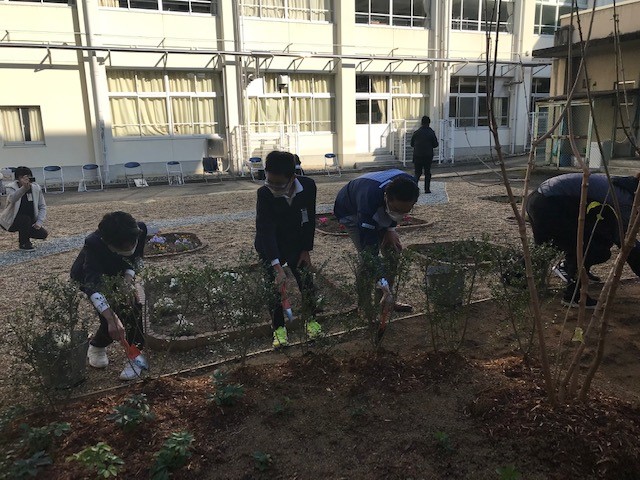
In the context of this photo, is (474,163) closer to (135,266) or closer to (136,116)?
(136,116)

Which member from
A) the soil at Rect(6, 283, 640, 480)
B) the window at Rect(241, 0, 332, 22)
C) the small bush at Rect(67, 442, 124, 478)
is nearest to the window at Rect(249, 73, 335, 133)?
the window at Rect(241, 0, 332, 22)

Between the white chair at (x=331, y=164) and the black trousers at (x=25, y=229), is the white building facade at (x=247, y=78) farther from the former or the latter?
the black trousers at (x=25, y=229)

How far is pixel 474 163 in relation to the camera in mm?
21234

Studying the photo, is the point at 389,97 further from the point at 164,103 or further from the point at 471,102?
the point at 164,103

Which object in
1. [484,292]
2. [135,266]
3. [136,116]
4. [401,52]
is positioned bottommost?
[484,292]

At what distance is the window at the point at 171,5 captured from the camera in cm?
1641

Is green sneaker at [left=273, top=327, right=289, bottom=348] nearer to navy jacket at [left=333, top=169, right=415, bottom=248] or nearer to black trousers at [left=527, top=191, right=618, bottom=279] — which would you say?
navy jacket at [left=333, top=169, right=415, bottom=248]

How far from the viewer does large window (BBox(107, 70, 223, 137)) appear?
16.8m

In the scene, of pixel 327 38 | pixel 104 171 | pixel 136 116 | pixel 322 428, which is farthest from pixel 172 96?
pixel 322 428

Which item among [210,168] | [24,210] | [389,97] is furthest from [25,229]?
[389,97]

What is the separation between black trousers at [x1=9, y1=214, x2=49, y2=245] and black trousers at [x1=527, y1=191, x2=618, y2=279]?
260 inches

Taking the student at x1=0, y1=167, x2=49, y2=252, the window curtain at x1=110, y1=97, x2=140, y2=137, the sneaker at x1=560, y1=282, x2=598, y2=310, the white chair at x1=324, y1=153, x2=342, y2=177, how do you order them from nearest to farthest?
1. the sneaker at x1=560, y1=282, x2=598, y2=310
2. the student at x1=0, y1=167, x2=49, y2=252
3. the window curtain at x1=110, y1=97, x2=140, y2=137
4. the white chair at x1=324, y1=153, x2=342, y2=177

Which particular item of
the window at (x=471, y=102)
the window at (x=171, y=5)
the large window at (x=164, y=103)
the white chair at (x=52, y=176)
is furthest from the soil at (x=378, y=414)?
the window at (x=471, y=102)

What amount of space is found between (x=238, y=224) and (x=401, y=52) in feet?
48.0
